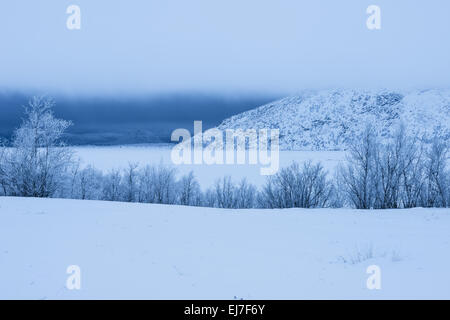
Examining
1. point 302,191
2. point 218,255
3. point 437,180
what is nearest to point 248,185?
point 302,191

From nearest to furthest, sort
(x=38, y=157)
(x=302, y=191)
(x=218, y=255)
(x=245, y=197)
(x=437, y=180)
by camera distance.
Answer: (x=218, y=255) < (x=38, y=157) < (x=437, y=180) < (x=302, y=191) < (x=245, y=197)

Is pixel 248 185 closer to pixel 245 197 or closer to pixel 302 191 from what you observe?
pixel 245 197

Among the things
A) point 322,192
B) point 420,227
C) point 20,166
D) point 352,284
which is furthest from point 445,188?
point 20,166

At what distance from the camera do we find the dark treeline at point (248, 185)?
34.0 m

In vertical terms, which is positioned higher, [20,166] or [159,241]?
[20,166]

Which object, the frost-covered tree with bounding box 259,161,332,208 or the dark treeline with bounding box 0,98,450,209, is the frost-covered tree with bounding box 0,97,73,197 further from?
the frost-covered tree with bounding box 259,161,332,208

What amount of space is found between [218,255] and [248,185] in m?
42.8

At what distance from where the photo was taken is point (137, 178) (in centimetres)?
5553

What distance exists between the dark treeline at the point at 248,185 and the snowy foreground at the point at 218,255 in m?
15.7

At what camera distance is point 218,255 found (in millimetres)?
12188

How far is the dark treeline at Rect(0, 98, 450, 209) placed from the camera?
34000mm

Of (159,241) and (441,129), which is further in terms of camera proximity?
(441,129)
